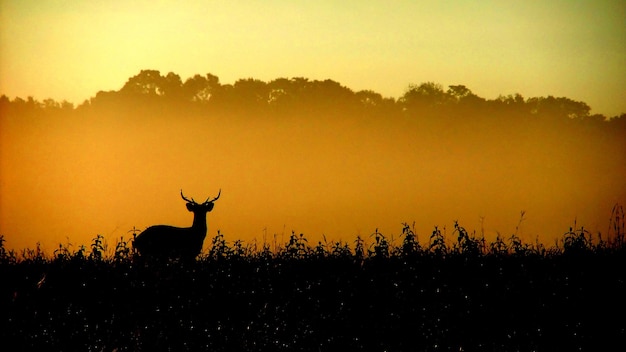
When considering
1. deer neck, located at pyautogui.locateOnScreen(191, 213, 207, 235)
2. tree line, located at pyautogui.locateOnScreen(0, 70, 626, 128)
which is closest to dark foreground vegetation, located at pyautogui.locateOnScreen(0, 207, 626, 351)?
deer neck, located at pyautogui.locateOnScreen(191, 213, 207, 235)

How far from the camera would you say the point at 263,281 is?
544 inches

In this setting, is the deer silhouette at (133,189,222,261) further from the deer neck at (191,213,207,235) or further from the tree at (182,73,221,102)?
the tree at (182,73,221,102)

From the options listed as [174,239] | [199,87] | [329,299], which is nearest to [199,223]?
[174,239]

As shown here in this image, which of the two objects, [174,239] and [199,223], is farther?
[199,223]

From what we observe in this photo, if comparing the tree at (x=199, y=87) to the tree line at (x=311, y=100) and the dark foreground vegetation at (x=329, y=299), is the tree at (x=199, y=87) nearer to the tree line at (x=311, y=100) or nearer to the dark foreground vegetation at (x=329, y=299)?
the tree line at (x=311, y=100)

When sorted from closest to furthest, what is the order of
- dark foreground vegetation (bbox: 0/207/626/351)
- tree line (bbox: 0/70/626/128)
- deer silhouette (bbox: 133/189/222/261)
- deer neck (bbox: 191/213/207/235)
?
1. dark foreground vegetation (bbox: 0/207/626/351)
2. deer silhouette (bbox: 133/189/222/261)
3. deer neck (bbox: 191/213/207/235)
4. tree line (bbox: 0/70/626/128)

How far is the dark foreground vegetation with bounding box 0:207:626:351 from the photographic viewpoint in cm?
1090

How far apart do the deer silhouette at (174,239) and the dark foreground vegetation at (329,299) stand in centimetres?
369

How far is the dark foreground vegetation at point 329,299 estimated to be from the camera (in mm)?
10898

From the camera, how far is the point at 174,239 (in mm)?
20266

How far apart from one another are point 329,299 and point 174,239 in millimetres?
8350

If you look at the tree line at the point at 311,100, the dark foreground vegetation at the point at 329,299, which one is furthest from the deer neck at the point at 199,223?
the tree line at the point at 311,100

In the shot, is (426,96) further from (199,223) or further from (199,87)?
(199,223)

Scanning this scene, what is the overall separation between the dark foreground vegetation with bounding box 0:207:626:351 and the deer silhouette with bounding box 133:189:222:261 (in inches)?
145
